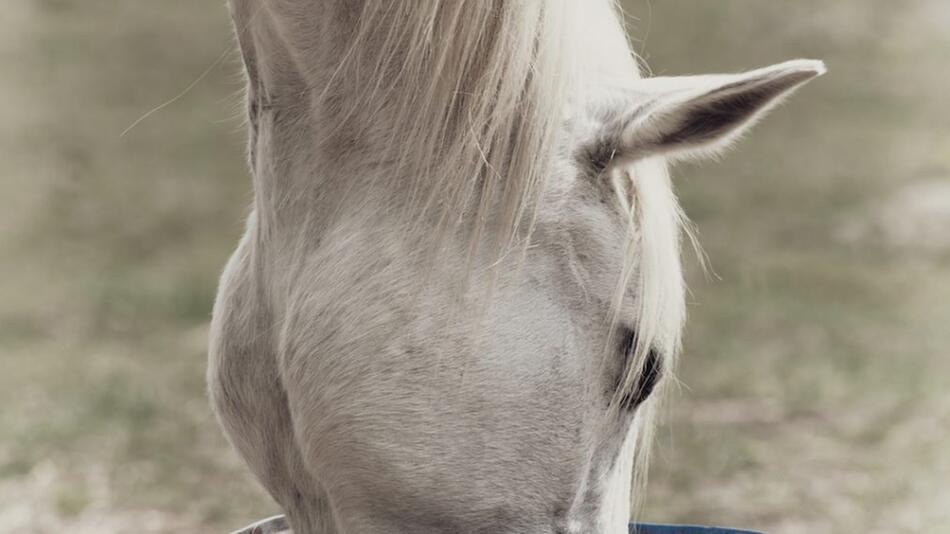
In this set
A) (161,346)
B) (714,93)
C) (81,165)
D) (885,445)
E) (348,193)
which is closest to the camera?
(714,93)

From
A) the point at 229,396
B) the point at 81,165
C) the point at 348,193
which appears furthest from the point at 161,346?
the point at 348,193

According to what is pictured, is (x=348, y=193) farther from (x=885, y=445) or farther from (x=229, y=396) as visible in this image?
(x=885, y=445)

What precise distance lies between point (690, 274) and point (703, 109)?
418cm

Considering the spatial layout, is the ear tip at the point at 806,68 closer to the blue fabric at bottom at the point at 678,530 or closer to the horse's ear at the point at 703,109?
the horse's ear at the point at 703,109

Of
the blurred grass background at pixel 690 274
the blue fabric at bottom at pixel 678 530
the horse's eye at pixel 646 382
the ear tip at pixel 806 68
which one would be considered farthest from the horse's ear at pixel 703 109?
the blue fabric at bottom at pixel 678 530

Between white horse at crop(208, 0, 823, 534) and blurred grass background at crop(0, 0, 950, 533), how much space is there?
43 cm

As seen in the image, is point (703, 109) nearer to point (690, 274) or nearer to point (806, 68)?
point (806, 68)

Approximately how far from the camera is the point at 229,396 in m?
1.46

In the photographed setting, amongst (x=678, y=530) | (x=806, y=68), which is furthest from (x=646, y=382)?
(x=678, y=530)

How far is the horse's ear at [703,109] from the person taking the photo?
41.7 inches

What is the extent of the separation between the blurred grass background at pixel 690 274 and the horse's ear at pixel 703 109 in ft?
1.45

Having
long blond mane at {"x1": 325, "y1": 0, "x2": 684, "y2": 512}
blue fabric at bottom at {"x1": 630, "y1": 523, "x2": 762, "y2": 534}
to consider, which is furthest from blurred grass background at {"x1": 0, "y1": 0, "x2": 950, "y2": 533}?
long blond mane at {"x1": 325, "y1": 0, "x2": 684, "y2": 512}

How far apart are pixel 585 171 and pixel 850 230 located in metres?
5.24

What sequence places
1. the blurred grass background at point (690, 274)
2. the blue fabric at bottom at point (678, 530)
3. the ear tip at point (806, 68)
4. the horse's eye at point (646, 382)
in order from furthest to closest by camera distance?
the blurred grass background at point (690, 274)
the blue fabric at bottom at point (678, 530)
the horse's eye at point (646, 382)
the ear tip at point (806, 68)
